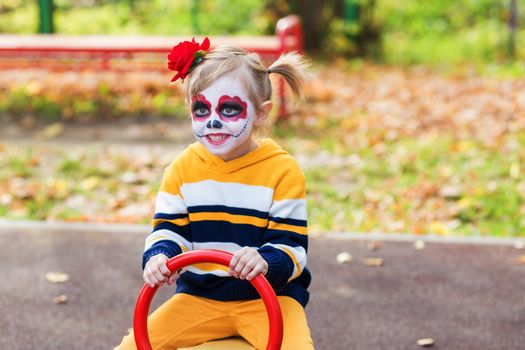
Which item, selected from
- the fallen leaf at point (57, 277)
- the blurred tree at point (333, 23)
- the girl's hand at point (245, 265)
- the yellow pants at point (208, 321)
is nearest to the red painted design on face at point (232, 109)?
the girl's hand at point (245, 265)

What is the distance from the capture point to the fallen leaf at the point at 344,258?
15.6ft

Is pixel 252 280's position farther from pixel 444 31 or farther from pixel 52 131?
pixel 444 31

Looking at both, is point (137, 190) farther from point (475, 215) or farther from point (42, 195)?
point (475, 215)

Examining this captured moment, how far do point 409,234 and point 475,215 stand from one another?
58 cm

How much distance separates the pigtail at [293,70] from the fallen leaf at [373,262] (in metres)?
2.00

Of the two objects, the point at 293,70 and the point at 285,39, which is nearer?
the point at 293,70

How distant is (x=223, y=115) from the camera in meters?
2.72

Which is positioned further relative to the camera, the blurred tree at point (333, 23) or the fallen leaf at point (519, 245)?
the blurred tree at point (333, 23)

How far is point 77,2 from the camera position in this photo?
1562cm

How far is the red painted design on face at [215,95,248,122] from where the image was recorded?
271cm

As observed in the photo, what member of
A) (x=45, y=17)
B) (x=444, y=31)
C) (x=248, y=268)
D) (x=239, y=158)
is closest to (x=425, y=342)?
(x=239, y=158)

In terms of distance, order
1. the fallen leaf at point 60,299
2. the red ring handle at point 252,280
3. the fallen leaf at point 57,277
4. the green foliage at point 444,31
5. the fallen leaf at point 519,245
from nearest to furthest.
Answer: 1. the red ring handle at point 252,280
2. the fallen leaf at point 60,299
3. the fallen leaf at point 57,277
4. the fallen leaf at point 519,245
5. the green foliage at point 444,31

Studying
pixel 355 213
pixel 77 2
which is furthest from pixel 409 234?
pixel 77 2

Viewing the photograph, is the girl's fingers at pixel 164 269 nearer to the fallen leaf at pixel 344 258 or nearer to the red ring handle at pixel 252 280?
the red ring handle at pixel 252 280
